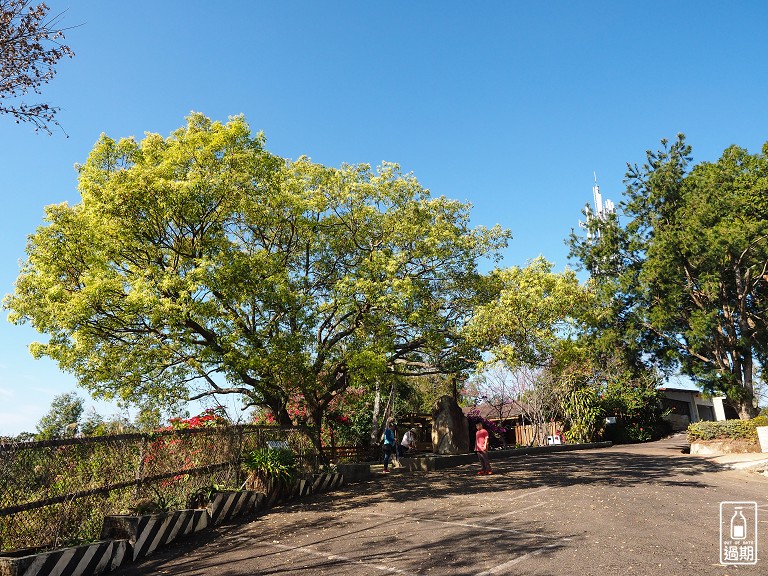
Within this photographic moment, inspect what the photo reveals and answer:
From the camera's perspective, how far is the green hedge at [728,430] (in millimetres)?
19906

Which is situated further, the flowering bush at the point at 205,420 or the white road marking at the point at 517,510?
the flowering bush at the point at 205,420

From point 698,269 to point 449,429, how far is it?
1462 cm

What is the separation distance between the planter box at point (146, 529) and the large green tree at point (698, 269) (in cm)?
2242

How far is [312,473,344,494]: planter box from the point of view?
1311 cm

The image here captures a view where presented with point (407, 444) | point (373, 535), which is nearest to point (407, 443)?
point (407, 444)

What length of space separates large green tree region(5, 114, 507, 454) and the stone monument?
4.61m

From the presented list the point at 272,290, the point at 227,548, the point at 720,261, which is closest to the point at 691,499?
the point at 227,548

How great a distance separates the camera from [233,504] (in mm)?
10047

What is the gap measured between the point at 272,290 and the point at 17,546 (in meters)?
7.02

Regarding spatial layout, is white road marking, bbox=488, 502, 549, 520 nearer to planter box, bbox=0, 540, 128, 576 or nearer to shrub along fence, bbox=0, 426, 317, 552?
shrub along fence, bbox=0, 426, 317, 552

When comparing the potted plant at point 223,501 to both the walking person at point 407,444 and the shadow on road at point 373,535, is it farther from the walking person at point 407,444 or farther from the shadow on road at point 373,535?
the walking person at point 407,444

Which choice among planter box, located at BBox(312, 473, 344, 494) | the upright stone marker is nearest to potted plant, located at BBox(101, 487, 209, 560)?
planter box, located at BBox(312, 473, 344, 494)

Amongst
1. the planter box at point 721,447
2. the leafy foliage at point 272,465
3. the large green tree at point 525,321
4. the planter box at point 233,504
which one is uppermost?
the large green tree at point 525,321

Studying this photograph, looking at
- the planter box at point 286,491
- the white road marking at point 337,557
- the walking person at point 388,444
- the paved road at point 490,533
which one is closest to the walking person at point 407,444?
the walking person at point 388,444
